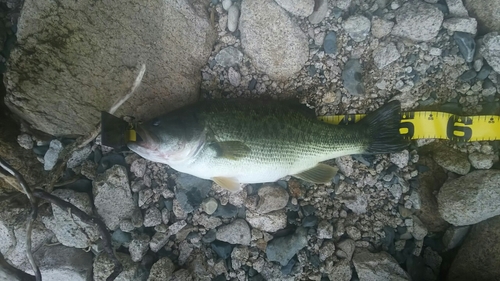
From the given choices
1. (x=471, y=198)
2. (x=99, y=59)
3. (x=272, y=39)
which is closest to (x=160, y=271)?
(x=99, y=59)

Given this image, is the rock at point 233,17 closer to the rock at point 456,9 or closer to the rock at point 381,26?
the rock at point 381,26

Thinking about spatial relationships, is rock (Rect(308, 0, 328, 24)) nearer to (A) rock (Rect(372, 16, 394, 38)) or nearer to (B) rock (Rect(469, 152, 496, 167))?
(A) rock (Rect(372, 16, 394, 38))

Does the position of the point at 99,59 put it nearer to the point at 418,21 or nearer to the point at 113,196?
the point at 113,196

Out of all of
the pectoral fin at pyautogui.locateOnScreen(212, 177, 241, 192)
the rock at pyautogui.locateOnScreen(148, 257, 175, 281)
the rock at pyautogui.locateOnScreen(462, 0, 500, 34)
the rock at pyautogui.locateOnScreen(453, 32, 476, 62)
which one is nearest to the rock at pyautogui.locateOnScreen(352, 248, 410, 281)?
the pectoral fin at pyautogui.locateOnScreen(212, 177, 241, 192)

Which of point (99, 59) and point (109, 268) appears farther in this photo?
point (109, 268)

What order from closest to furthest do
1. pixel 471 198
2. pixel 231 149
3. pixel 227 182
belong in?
pixel 231 149
pixel 227 182
pixel 471 198
